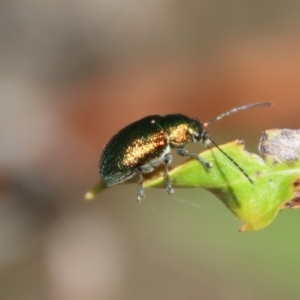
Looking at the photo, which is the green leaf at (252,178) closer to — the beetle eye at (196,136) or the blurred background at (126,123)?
the beetle eye at (196,136)

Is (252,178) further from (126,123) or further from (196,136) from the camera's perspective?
(126,123)

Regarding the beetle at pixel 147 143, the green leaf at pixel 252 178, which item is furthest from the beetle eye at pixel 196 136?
the green leaf at pixel 252 178

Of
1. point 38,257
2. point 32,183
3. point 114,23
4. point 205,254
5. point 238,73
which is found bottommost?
point 205,254

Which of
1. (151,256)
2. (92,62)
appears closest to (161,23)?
(92,62)

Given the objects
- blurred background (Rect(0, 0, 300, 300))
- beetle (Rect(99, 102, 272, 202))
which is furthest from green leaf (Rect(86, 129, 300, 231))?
blurred background (Rect(0, 0, 300, 300))

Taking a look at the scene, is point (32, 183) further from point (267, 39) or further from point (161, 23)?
point (267, 39)

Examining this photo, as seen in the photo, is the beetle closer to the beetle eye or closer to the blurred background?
the beetle eye
